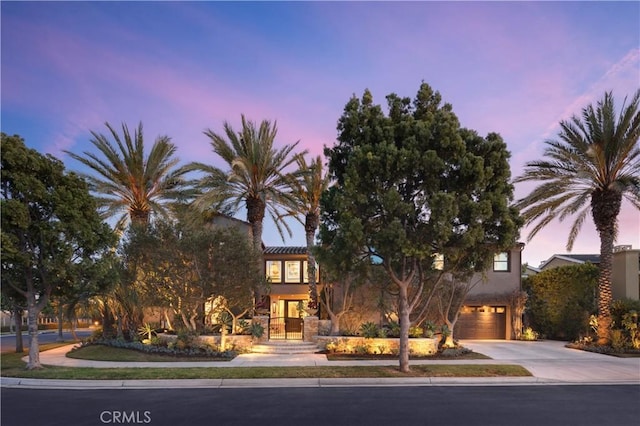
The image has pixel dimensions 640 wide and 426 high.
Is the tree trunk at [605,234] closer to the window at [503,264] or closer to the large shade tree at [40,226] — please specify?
the window at [503,264]

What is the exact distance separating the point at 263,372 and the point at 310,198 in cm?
1116

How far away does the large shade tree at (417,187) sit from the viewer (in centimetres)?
1384

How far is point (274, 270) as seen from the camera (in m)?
30.4

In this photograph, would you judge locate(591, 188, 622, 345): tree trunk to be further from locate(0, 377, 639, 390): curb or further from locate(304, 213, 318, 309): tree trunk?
locate(304, 213, 318, 309): tree trunk

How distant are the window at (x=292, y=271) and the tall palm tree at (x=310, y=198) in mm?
6217

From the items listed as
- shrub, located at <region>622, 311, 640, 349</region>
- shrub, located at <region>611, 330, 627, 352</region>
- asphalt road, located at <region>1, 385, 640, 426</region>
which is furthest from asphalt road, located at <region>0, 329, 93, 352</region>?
shrub, located at <region>622, 311, 640, 349</region>

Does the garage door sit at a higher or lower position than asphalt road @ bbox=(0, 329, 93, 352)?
higher

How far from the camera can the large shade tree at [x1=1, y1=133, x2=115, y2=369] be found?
14.2m

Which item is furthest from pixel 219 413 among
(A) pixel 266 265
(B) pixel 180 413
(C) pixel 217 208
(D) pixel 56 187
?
(A) pixel 266 265

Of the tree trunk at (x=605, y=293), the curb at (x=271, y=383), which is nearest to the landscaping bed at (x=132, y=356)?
the curb at (x=271, y=383)

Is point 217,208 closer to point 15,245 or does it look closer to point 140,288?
point 140,288

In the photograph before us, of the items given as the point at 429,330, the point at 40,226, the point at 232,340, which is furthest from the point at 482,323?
the point at 40,226

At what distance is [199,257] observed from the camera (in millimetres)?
19500

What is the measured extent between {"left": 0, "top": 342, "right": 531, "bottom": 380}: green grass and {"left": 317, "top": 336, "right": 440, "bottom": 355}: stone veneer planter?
320cm
